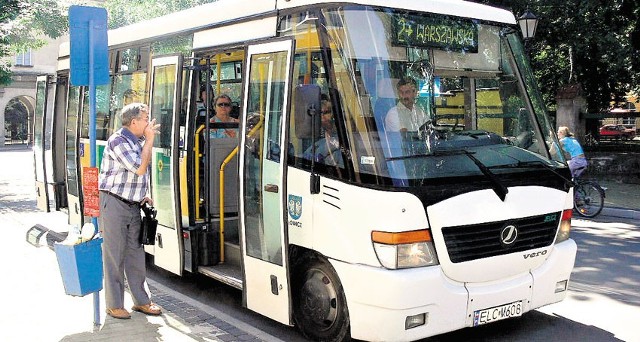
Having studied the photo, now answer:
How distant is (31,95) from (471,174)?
164 feet

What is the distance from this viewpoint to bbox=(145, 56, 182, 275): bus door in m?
7.47

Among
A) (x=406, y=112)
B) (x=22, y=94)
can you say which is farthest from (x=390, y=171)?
(x=22, y=94)

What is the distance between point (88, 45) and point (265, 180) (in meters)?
1.90

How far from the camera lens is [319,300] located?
567 cm

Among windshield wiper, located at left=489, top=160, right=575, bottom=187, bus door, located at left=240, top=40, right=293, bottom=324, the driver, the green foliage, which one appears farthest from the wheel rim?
the green foliage

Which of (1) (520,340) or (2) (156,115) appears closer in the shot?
(1) (520,340)

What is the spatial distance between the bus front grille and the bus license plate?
16.6 inches

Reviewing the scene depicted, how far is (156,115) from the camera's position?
26.4 feet

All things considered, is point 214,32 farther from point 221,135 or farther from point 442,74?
point 442,74

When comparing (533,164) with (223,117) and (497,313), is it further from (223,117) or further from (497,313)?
(223,117)

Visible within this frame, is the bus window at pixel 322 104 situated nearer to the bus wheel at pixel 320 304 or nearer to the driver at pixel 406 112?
the driver at pixel 406 112

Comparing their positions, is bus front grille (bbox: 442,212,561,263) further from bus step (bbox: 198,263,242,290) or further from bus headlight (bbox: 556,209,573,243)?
bus step (bbox: 198,263,242,290)

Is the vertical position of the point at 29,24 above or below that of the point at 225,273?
above

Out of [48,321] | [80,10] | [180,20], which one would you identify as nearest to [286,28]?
[80,10]
